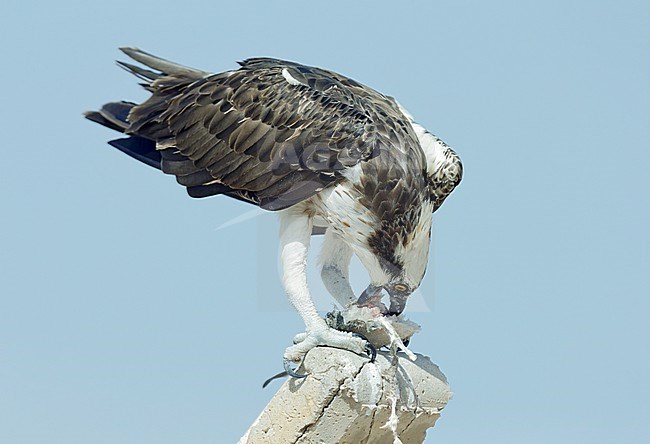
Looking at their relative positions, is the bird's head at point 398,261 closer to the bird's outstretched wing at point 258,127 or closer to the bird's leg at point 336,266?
the bird's leg at point 336,266

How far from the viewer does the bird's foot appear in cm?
834

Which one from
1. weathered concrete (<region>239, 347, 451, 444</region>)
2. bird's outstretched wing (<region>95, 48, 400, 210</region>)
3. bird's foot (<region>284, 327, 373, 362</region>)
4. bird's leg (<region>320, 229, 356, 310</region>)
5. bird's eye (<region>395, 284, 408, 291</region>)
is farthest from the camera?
bird's leg (<region>320, 229, 356, 310</region>)

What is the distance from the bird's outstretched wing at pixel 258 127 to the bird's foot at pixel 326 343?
1.00m

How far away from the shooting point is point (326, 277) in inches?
358

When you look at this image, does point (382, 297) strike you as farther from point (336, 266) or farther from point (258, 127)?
point (258, 127)

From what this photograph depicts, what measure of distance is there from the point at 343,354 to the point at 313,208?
1.15m

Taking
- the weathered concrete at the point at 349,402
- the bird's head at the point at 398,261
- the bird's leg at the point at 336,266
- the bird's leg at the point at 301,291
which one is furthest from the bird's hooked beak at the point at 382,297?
the bird's leg at the point at 301,291

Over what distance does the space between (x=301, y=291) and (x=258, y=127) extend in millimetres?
1366

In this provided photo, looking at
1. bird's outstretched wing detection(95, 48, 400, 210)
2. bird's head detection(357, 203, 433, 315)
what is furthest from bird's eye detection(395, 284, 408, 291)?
bird's outstretched wing detection(95, 48, 400, 210)

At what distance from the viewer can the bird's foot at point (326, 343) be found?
834 centimetres

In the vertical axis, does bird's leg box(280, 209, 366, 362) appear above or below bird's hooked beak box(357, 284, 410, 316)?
below

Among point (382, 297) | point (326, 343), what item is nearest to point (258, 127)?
point (382, 297)

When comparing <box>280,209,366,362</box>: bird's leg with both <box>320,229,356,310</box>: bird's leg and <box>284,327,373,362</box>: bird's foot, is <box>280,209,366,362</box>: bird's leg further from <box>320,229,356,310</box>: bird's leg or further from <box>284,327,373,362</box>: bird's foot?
<box>320,229,356,310</box>: bird's leg

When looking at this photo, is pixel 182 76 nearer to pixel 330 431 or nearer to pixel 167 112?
pixel 167 112
